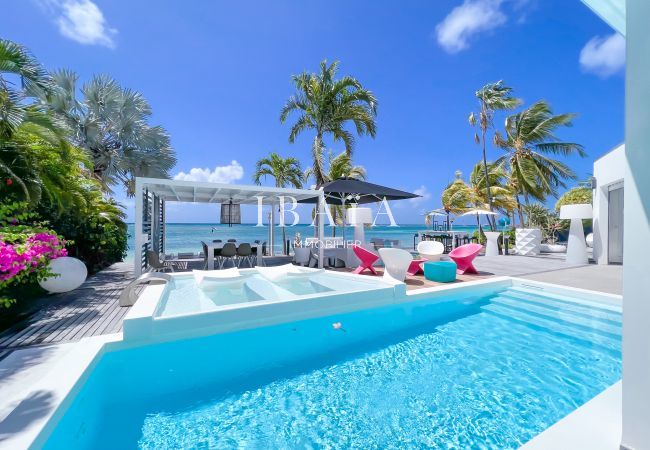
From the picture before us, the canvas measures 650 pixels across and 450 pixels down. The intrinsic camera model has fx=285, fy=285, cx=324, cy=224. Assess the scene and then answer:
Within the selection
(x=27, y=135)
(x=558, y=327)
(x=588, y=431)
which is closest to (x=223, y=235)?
(x=27, y=135)

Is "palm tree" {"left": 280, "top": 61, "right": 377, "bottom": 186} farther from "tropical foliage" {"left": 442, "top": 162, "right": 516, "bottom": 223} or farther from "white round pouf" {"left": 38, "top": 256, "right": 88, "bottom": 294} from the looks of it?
"white round pouf" {"left": 38, "top": 256, "right": 88, "bottom": 294}

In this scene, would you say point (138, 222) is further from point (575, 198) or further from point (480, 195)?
point (575, 198)

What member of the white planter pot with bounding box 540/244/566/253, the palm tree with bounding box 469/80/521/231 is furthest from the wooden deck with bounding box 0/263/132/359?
the white planter pot with bounding box 540/244/566/253

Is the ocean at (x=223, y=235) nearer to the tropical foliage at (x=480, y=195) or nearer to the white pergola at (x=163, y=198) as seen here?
the tropical foliage at (x=480, y=195)

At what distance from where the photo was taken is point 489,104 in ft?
54.1

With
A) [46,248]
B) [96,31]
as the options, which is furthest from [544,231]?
[96,31]

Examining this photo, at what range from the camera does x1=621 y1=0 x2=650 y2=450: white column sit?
140 centimetres

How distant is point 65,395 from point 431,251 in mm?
10071

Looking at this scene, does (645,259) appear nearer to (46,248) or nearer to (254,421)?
(254,421)

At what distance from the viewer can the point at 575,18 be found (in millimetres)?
11617

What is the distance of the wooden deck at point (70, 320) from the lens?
3.85 metres

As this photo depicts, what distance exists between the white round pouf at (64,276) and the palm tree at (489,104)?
18.7 metres

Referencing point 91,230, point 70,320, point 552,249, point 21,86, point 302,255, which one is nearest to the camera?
point 70,320

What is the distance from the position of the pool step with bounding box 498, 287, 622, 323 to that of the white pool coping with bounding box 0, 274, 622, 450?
459 cm
